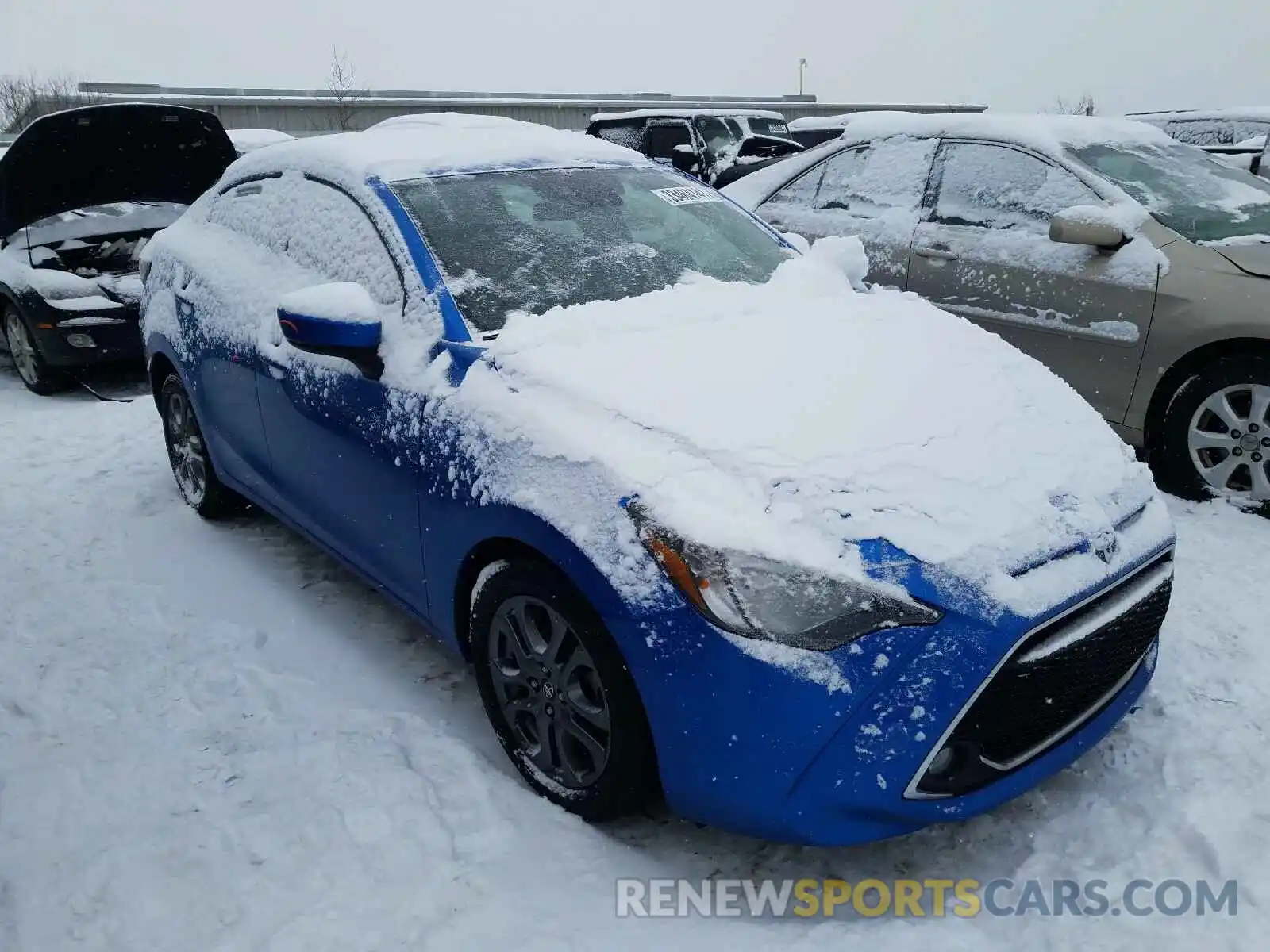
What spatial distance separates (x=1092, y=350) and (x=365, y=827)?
3668 mm

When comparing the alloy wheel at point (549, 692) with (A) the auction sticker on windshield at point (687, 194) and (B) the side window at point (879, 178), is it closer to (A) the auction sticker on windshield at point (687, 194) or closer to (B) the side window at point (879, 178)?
(A) the auction sticker on windshield at point (687, 194)

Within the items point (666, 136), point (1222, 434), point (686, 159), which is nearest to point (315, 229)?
point (1222, 434)

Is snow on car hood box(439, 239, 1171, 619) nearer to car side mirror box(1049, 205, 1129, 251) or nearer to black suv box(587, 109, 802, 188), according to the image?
car side mirror box(1049, 205, 1129, 251)

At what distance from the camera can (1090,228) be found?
413 centimetres

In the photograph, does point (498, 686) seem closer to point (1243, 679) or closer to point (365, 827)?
point (365, 827)

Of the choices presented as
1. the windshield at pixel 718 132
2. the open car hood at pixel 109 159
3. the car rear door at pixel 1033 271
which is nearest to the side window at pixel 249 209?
the open car hood at pixel 109 159

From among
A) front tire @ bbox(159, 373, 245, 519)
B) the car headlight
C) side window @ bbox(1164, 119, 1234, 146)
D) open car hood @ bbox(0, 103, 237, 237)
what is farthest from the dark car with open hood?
side window @ bbox(1164, 119, 1234, 146)

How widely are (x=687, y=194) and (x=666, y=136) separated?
9.12 meters

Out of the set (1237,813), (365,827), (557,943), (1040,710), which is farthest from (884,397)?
(365,827)

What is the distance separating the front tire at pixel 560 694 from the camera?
2143mm

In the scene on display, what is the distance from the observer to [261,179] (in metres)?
3.80

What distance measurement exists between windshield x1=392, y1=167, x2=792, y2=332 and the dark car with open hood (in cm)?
423

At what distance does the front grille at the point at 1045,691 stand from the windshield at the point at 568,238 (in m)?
1.54

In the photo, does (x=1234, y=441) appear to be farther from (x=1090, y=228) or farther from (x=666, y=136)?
(x=666, y=136)
